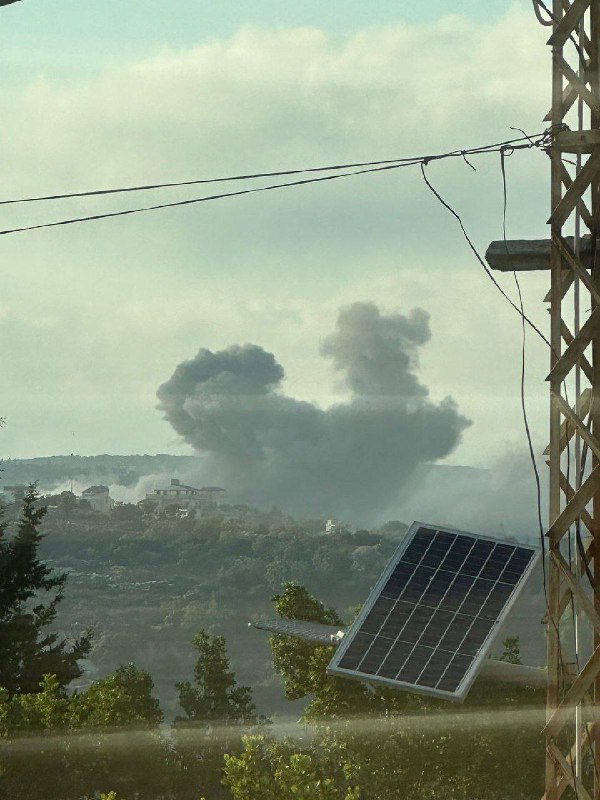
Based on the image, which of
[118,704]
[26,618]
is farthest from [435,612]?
[26,618]

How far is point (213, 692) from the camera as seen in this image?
147 feet

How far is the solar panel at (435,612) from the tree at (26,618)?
3302 cm

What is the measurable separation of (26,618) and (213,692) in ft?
50.9

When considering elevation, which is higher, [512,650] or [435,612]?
[435,612]

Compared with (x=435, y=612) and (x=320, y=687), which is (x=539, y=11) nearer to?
(x=435, y=612)

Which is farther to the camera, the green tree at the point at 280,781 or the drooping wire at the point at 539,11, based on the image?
the green tree at the point at 280,781

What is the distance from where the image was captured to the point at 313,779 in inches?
708

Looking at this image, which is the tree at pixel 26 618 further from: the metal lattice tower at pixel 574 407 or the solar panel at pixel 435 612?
the metal lattice tower at pixel 574 407

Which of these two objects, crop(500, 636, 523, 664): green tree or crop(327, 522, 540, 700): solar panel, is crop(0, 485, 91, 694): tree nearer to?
crop(500, 636, 523, 664): green tree

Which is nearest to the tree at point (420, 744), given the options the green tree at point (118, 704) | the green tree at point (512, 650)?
the green tree at point (118, 704)

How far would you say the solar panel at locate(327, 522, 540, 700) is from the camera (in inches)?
796

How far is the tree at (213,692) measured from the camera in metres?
43.4

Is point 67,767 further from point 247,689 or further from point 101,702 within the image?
point 247,689

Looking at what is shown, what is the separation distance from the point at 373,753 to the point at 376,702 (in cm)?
330
